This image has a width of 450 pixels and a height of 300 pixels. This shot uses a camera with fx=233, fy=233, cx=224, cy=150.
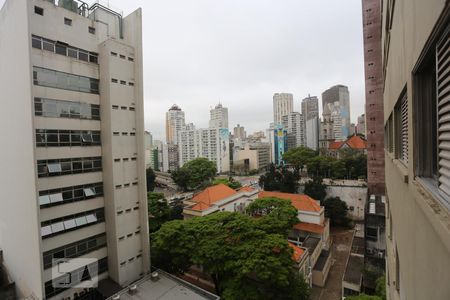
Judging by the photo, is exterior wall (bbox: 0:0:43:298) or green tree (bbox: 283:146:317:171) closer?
exterior wall (bbox: 0:0:43:298)

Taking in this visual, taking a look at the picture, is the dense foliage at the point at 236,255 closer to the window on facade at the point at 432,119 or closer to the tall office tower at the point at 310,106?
the window on facade at the point at 432,119

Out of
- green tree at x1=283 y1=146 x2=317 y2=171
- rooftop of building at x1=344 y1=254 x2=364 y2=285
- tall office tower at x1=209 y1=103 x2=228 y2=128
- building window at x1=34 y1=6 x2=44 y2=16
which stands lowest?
rooftop of building at x1=344 y1=254 x2=364 y2=285

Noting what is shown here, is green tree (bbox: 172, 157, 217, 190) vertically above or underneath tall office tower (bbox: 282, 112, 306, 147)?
underneath

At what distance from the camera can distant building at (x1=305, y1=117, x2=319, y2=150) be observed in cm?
6238

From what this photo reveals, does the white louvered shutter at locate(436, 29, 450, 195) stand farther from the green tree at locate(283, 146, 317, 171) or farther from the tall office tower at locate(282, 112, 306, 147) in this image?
the tall office tower at locate(282, 112, 306, 147)

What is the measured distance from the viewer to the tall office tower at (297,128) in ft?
222

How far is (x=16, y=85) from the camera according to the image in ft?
30.4

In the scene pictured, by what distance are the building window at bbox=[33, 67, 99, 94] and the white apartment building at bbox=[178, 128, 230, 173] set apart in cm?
4663

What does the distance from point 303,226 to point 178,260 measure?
12181mm

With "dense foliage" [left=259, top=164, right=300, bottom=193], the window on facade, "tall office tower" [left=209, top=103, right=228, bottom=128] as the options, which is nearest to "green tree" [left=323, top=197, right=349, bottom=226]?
"dense foliage" [left=259, top=164, right=300, bottom=193]

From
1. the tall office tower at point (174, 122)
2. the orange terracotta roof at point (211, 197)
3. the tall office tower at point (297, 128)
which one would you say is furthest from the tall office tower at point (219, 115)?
the orange terracotta roof at point (211, 197)

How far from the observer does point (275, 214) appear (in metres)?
15.9

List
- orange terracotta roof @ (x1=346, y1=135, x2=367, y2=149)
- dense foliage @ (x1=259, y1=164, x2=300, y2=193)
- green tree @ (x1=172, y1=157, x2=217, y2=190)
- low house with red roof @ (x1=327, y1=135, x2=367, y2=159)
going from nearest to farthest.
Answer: dense foliage @ (x1=259, y1=164, x2=300, y2=193), green tree @ (x1=172, y1=157, x2=217, y2=190), low house with red roof @ (x1=327, y1=135, x2=367, y2=159), orange terracotta roof @ (x1=346, y1=135, x2=367, y2=149)

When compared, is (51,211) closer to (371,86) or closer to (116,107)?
(116,107)
